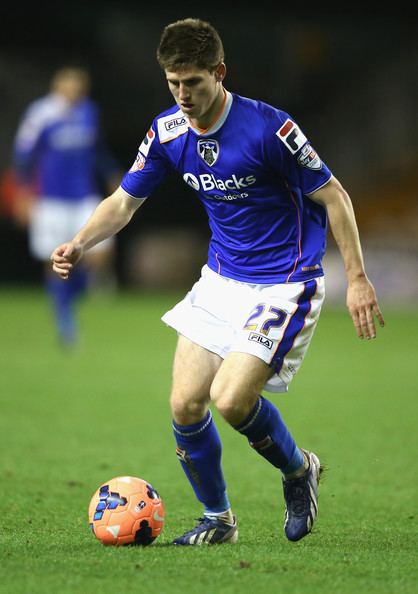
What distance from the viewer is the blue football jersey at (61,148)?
39.9ft

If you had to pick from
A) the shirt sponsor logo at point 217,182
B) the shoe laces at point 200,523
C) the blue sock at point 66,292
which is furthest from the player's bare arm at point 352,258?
the blue sock at point 66,292

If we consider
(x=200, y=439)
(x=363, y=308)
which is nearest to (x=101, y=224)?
(x=200, y=439)

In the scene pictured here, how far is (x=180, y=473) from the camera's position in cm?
624

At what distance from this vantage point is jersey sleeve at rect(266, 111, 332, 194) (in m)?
4.47

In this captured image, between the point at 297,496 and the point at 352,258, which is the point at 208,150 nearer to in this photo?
the point at 352,258

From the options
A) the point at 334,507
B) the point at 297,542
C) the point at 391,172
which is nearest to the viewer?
the point at 297,542

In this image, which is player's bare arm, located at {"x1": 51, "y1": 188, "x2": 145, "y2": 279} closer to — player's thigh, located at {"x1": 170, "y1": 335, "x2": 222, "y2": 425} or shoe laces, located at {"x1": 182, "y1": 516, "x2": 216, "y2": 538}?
player's thigh, located at {"x1": 170, "y1": 335, "x2": 222, "y2": 425}

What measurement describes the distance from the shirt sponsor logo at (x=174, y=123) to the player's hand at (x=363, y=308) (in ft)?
3.36

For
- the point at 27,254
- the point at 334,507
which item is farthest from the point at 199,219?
the point at 334,507

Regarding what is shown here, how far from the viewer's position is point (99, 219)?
16.1 ft

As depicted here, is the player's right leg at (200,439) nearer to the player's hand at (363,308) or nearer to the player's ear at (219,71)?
the player's hand at (363,308)

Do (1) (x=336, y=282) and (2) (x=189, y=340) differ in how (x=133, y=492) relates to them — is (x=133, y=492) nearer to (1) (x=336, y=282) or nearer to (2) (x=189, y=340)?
(2) (x=189, y=340)

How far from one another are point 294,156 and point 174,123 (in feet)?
1.87

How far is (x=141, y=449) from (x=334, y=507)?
6.06 ft
